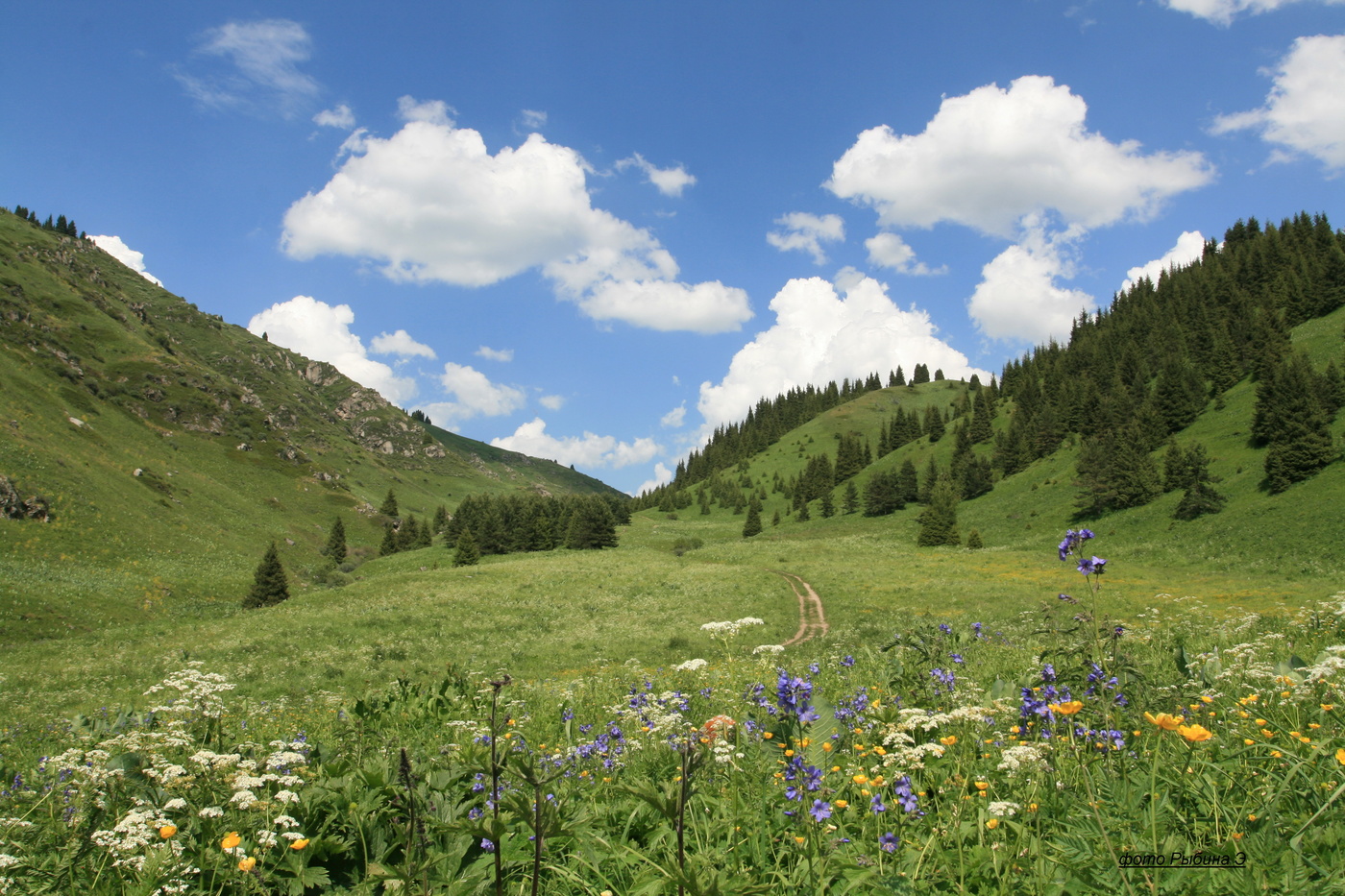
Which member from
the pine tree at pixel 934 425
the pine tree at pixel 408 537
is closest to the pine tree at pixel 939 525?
the pine tree at pixel 934 425

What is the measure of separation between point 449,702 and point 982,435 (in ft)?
433

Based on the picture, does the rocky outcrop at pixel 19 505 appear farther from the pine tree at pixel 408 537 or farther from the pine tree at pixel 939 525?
the pine tree at pixel 939 525

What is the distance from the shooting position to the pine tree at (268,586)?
1811 inches

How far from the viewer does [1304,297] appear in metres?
96.6

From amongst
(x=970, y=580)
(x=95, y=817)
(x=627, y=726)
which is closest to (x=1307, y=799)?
(x=627, y=726)

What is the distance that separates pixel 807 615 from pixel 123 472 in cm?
8813

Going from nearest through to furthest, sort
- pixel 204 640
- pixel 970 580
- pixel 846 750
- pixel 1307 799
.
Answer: pixel 1307 799 < pixel 846 750 < pixel 204 640 < pixel 970 580

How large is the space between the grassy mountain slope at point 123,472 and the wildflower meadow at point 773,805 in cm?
4536

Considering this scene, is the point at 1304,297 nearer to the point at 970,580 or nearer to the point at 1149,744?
the point at 970,580

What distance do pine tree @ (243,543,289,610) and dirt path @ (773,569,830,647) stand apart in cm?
3950

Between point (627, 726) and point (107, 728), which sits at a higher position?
point (107, 728)

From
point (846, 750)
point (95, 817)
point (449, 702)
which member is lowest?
point (449, 702)

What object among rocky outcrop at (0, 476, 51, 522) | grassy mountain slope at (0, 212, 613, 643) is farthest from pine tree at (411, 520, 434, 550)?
rocky outcrop at (0, 476, 51, 522)

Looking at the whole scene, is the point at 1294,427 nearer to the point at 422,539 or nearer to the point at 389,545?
the point at 422,539
